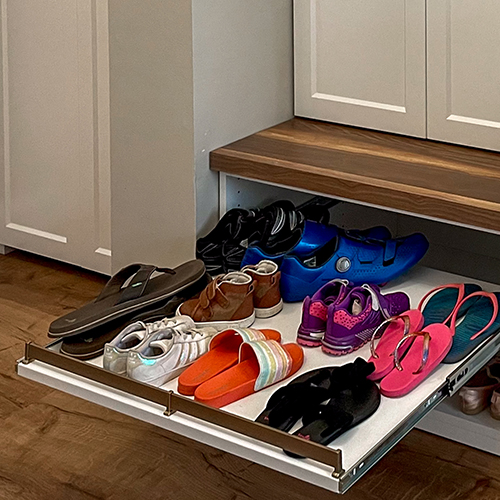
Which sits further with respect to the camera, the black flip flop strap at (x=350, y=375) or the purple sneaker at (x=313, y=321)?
the purple sneaker at (x=313, y=321)

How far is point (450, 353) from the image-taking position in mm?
1578

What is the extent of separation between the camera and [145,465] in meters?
1.93

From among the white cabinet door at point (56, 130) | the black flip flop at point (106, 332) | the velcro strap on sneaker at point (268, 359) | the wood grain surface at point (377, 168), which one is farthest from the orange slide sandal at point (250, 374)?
the white cabinet door at point (56, 130)

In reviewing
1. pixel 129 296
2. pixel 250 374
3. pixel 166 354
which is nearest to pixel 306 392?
pixel 250 374

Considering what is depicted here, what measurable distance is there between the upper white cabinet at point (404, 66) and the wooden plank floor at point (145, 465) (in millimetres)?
710

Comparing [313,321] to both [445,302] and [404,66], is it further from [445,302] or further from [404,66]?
[404,66]

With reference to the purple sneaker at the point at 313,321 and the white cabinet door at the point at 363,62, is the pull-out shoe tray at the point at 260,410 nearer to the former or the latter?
the purple sneaker at the point at 313,321

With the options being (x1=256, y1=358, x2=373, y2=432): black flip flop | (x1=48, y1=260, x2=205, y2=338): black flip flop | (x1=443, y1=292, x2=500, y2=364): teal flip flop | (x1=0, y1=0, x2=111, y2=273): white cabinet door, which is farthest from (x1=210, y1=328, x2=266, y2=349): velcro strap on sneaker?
(x1=0, y1=0, x2=111, y2=273): white cabinet door

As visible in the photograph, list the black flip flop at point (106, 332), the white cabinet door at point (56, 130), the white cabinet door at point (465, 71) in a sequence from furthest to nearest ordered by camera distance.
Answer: the white cabinet door at point (56, 130) → the white cabinet door at point (465, 71) → the black flip flop at point (106, 332)

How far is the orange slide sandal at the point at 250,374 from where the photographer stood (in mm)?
1450

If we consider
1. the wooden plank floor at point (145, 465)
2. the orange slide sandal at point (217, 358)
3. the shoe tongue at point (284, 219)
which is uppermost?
the shoe tongue at point (284, 219)

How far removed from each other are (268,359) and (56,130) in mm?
1453

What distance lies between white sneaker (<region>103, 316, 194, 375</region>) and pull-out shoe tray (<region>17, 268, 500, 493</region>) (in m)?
0.05

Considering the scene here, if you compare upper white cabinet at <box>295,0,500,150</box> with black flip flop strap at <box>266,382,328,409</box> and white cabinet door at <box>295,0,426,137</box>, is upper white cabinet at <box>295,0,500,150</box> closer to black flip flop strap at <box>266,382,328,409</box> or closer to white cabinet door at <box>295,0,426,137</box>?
white cabinet door at <box>295,0,426,137</box>
